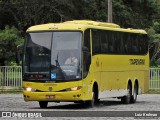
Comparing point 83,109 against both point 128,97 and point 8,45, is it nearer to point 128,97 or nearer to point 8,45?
point 128,97

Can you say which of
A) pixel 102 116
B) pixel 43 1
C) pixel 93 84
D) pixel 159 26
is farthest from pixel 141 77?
pixel 159 26

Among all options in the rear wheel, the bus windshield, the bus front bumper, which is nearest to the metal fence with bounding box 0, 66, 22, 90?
the rear wheel

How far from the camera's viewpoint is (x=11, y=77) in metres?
44.2

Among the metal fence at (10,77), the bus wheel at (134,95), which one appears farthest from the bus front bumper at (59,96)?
the metal fence at (10,77)

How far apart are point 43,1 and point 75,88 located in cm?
2559

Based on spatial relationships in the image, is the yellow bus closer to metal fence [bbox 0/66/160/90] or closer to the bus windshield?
the bus windshield

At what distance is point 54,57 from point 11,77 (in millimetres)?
18185

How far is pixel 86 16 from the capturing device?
54.7 m

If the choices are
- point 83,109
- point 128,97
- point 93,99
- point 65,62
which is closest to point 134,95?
point 128,97

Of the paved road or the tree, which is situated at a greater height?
the tree

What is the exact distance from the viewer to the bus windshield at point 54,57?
2630cm

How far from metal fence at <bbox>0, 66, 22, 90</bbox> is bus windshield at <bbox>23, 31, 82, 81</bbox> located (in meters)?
17.2

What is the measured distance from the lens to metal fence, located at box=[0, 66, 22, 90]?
44.1m

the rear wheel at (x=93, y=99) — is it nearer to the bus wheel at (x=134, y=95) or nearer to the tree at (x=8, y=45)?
the bus wheel at (x=134, y=95)
